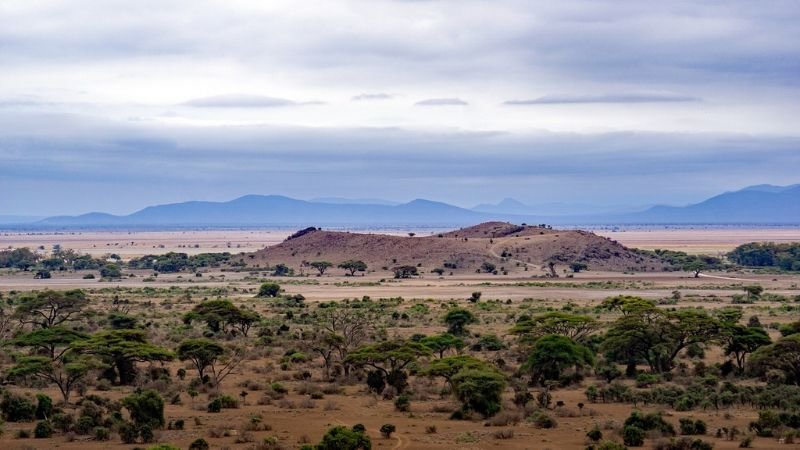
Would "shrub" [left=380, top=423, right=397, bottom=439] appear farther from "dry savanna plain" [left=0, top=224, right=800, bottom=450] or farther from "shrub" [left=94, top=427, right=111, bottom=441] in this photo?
"shrub" [left=94, top=427, right=111, bottom=441]

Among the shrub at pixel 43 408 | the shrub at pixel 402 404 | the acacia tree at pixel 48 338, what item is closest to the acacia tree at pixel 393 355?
the shrub at pixel 402 404

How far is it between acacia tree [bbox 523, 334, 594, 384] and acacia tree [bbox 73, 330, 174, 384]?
16110 millimetres

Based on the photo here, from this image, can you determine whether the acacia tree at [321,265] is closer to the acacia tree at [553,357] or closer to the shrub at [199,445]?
the acacia tree at [553,357]

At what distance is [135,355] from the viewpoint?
141ft

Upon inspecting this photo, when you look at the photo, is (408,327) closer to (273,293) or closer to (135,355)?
(135,355)

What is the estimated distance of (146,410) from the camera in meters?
34.2

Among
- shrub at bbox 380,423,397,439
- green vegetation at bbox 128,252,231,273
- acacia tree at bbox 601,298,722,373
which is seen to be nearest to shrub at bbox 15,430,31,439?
shrub at bbox 380,423,397,439

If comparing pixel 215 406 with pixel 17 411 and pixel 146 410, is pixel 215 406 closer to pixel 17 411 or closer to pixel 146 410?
pixel 146 410

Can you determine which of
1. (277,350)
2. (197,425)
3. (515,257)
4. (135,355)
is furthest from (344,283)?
(197,425)

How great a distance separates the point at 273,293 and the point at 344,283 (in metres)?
24.4

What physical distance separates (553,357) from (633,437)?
12221 millimetres

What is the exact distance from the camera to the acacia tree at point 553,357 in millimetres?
43281

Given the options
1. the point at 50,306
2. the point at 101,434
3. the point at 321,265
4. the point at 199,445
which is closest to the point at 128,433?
the point at 101,434

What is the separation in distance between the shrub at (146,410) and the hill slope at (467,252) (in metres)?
115
